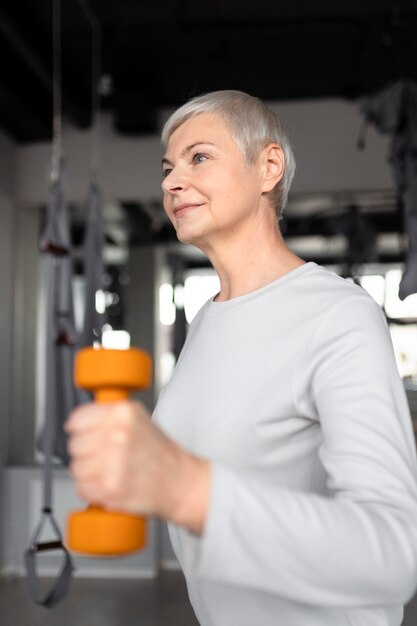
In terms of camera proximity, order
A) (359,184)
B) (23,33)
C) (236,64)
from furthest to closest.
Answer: (359,184) → (236,64) → (23,33)

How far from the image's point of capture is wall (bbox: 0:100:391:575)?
4.92 m

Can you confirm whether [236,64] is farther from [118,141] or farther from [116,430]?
[116,430]

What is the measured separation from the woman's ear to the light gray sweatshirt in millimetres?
145

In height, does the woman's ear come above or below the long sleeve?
above

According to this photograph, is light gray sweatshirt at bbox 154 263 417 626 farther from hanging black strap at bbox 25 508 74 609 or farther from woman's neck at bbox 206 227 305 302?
hanging black strap at bbox 25 508 74 609

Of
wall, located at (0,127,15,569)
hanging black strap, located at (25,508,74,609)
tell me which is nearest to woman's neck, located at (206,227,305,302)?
hanging black strap, located at (25,508,74,609)

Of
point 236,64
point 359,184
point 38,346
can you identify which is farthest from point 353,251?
point 38,346

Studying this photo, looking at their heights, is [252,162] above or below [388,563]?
above

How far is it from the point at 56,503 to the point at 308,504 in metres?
4.69

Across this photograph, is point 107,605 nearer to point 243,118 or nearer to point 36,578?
point 36,578

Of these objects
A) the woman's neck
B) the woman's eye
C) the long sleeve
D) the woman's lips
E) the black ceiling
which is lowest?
the long sleeve

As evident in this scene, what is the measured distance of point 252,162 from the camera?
3.15 feet

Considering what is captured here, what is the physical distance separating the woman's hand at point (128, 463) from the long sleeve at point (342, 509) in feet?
0.11

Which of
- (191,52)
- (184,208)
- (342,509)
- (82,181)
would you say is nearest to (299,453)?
(342,509)
